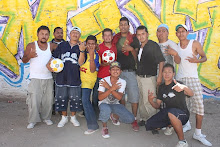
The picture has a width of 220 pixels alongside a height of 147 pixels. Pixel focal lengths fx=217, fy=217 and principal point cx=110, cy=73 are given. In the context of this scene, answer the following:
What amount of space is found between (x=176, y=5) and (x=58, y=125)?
141 inches

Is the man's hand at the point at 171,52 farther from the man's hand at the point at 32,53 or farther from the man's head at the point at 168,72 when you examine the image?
the man's hand at the point at 32,53

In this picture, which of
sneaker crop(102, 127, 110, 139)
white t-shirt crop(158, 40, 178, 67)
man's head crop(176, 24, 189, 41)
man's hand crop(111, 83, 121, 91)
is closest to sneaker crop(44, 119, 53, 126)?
sneaker crop(102, 127, 110, 139)

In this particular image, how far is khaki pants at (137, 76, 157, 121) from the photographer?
3623mm

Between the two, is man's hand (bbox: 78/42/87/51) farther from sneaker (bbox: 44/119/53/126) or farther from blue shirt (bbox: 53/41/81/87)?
sneaker (bbox: 44/119/53/126)

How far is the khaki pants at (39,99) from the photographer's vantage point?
3727 mm

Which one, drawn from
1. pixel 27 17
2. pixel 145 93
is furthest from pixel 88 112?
pixel 27 17

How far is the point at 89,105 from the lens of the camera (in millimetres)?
3641

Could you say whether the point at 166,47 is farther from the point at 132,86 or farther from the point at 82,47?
the point at 82,47

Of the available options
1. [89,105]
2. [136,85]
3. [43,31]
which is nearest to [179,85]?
[136,85]

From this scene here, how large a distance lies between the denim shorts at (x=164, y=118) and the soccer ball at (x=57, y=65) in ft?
5.43

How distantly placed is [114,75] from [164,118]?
1021 millimetres

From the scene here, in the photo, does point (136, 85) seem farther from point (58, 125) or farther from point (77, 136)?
point (58, 125)

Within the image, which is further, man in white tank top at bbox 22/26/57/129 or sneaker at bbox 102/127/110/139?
man in white tank top at bbox 22/26/57/129

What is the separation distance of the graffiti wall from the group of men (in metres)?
1.34
